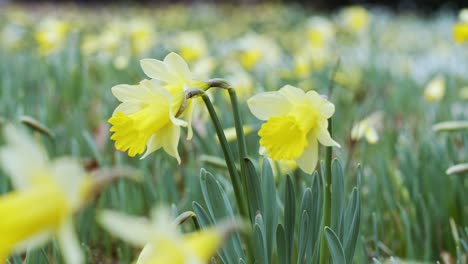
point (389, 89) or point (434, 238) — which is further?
point (389, 89)

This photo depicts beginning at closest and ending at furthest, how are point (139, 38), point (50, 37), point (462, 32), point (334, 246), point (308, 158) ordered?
point (334, 246) → point (308, 158) → point (462, 32) → point (50, 37) → point (139, 38)

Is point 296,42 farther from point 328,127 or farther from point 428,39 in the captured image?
point 328,127

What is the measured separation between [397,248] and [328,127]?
0.55 m

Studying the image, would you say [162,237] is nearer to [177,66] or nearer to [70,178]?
[70,178]

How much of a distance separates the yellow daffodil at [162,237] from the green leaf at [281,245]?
0.44 m

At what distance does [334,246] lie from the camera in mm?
857

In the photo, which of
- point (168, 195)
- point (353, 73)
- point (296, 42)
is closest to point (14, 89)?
point (168, 195)

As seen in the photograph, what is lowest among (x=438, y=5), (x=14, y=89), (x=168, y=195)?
(x=438, y=5)

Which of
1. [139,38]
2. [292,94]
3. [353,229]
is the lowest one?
[353,229]

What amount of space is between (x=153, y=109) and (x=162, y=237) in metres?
0.46

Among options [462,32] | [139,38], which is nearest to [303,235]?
[462,32]

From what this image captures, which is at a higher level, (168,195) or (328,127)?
(328,127)

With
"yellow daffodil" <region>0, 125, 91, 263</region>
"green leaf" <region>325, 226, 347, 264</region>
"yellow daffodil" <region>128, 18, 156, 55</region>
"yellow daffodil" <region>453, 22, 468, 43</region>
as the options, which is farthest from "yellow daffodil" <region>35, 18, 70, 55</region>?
"yellow daffodil" <region>0, 125, 91, 263</region>

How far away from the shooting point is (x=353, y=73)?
3.50 m
